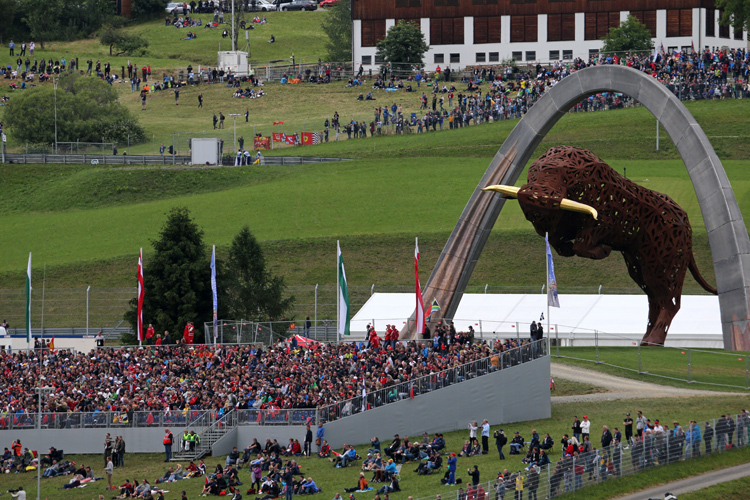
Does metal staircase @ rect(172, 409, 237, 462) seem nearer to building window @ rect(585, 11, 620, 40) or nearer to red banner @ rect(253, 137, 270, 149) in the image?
red banner @ rect(253, 137, 270, 149)

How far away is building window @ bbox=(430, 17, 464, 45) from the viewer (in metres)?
103

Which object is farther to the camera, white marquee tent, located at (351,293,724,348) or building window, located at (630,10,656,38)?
building window, located at (630,10,656,38)

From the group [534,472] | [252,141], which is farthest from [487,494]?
[252,141]

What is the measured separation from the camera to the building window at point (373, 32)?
104 metres

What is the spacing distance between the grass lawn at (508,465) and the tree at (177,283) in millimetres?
13060

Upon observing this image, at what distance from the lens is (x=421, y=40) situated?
330 ft

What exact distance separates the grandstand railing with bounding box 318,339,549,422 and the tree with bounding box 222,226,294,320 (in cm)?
1454

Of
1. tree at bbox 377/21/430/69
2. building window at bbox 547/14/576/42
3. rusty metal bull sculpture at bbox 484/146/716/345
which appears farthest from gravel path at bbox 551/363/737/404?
building window at bbox 547/14/576/42

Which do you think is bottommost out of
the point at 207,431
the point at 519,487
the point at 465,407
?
the point at 207,431

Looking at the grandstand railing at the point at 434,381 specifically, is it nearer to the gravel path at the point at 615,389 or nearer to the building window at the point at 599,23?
the gravel path at the point at 615,389

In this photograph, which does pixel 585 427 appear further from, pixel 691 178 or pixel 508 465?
pixel 691 178

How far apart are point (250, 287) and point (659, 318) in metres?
18.2

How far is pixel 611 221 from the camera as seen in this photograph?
38281mm

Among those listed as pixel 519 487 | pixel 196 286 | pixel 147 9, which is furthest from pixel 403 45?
pixel 519 487
